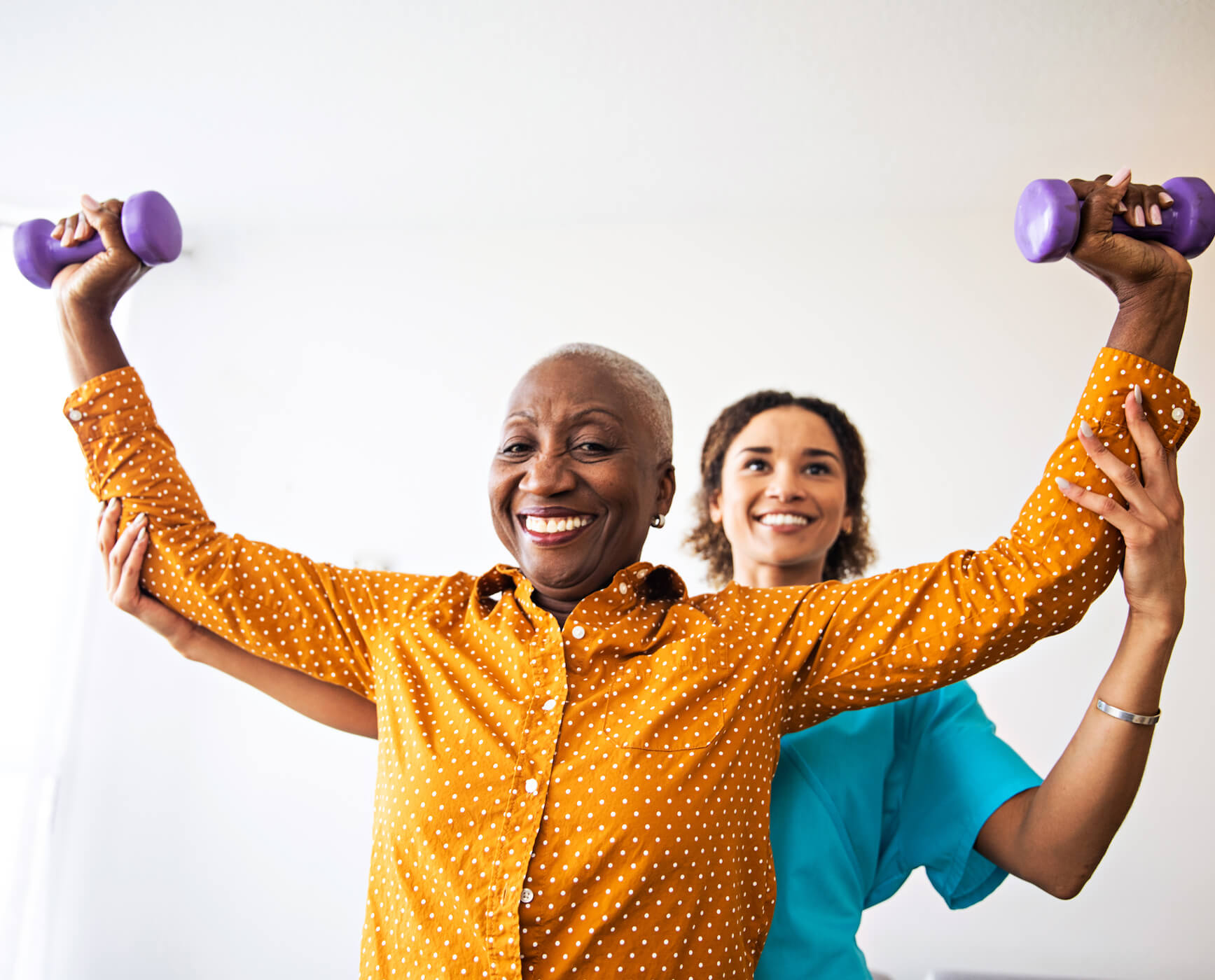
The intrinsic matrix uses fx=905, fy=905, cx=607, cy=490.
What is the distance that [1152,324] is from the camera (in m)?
0.97

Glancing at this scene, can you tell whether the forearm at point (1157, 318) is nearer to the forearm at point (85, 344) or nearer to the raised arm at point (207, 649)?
the raised arm at point (207, 649)

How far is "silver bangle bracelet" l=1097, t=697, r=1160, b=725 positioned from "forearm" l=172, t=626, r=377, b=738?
94cm

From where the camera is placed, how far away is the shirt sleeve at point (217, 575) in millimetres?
1152

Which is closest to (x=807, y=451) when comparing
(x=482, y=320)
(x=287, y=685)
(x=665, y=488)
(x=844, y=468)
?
(x=844, y=468)

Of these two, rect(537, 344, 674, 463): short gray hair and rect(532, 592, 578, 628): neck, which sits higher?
rect(537, 344, 674, 463): short gray hair

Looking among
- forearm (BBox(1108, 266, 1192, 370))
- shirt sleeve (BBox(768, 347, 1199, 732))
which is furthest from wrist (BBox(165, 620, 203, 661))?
forearm (BBox(1108, 266, 1192, 370))

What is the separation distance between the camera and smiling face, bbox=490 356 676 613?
1.12m

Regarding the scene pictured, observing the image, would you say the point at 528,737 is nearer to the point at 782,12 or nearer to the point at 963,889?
the point at 963,889

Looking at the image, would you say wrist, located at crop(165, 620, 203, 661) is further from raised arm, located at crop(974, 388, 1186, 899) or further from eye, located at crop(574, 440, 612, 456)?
raised arm, located at crop(974, 388, 1186, 899)

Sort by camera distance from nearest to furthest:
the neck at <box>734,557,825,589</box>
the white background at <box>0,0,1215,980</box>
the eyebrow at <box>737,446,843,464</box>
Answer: the neck at <box>734,557,825,589</box> < the eyebrow at <box>737,446,843,464</box> < the white background at <box>0,0,1215,980</box>

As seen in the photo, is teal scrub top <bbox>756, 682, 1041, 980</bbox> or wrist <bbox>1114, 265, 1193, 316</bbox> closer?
wrist <bbox>1114, 265, 1193, 316</bbox>

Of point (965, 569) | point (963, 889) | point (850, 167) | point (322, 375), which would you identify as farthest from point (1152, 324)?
point (322, 375)

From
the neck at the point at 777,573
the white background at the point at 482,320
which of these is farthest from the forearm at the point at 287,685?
the white background at the point at 482,320

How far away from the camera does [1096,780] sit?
1011 mm
